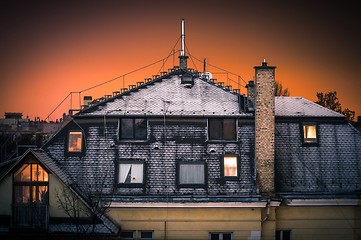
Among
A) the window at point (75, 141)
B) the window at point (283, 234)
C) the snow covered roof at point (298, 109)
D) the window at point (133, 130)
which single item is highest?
the snow covered roof at point (298, 109)

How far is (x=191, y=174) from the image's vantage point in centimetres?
2283

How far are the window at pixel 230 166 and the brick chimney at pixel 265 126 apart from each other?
1.04m

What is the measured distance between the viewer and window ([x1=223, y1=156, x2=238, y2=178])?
75.2 ft

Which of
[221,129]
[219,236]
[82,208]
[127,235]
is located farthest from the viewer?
[221,129]

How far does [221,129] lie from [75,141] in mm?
7153

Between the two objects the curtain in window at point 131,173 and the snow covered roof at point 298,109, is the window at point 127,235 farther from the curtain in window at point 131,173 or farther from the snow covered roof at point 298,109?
the snow covered roof at point 298,109

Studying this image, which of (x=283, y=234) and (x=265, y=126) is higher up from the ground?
(x=265, y=126)

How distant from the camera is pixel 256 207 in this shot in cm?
2214

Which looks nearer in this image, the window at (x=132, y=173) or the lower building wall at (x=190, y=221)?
the lower building wall at (x=190, y=221)

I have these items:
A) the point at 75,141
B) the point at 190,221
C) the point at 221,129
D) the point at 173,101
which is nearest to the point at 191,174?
the point at 190,221

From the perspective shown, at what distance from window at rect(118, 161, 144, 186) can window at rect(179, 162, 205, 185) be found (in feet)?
6.19

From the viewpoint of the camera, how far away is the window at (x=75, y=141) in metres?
23.4

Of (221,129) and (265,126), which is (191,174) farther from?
(265,126)

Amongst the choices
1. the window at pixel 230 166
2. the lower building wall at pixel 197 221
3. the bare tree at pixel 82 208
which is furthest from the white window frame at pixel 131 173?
the window at pixel 230 166
